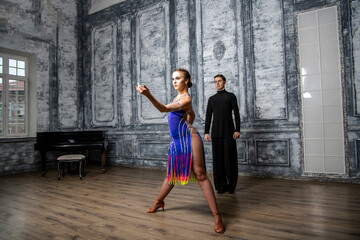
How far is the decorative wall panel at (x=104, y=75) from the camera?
21.3 feet

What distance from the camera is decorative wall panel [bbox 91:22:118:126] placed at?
650 cm

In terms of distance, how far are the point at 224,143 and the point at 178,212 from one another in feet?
4.03

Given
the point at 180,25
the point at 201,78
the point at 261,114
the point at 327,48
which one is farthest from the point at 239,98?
the point at 180,25

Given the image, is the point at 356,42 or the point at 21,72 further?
the point at 21,72

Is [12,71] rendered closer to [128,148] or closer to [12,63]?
[12,63]

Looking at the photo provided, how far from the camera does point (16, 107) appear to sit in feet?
19.0

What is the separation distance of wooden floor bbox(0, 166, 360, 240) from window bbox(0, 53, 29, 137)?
6.95 feet

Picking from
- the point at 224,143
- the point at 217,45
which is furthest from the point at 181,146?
the point at 217,45

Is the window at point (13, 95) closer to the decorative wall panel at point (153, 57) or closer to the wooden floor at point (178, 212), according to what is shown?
the wooden floor at point (178, 212)

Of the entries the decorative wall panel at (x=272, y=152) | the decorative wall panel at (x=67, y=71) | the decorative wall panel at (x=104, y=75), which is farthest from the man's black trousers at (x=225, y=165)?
the decorative wall panel at (x=67, y=71)

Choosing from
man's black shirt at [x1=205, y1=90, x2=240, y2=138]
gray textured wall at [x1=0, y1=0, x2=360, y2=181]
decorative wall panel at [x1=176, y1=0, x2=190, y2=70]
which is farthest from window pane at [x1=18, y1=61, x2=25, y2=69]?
man's black shirt at [x1=205, y1=90, x2=240, y2=138]

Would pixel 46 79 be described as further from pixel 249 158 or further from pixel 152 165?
pixel 249 158

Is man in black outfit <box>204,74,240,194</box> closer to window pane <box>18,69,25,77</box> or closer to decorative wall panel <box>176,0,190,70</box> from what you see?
decorative wall panel <box>176,0,190,70</box>

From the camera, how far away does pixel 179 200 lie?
3.08 meters
